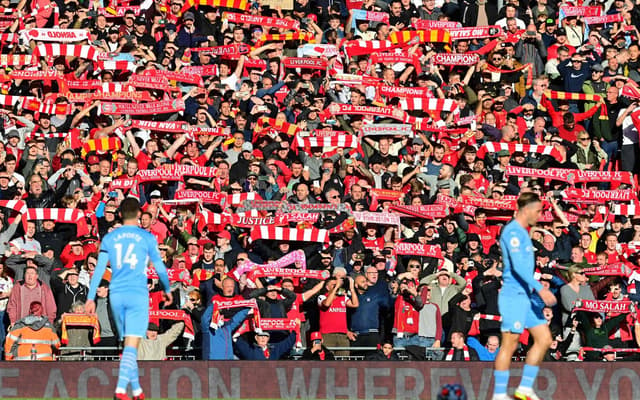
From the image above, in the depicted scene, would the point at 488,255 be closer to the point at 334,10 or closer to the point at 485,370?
the point at 485,370

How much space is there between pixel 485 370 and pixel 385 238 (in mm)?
4239

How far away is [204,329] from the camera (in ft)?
61.4

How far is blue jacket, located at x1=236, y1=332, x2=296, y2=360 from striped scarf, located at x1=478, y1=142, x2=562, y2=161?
6.29 meters

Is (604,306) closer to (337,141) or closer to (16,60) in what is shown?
(337,141)

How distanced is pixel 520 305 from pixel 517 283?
0.22m

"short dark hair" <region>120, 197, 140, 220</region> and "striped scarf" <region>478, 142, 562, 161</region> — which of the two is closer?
"short dark hair" <region>120, 197, 140, 220</region>

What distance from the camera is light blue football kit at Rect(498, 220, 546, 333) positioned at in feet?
43.7

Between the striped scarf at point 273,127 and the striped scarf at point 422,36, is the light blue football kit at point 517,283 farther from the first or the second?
the striped scarf at point 422,36

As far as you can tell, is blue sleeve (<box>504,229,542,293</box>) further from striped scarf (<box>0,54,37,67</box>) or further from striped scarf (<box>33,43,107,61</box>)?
striped scarf (<box>0,54,37,67</box>)

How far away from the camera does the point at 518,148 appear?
23750 millimetres

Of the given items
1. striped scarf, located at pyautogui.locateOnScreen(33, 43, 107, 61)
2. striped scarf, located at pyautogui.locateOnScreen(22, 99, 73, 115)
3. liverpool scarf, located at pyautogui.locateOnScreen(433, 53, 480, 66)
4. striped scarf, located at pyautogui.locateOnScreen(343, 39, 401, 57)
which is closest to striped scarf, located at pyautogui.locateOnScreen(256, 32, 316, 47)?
striped scarf, located at pyautogui.locateOnScreen(343, 39, 401, 57)

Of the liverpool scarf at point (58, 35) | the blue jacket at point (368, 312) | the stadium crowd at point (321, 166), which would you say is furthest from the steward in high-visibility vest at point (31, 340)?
the liverpool scarf at point (58, 35)

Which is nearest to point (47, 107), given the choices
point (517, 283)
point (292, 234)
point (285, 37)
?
point (285, 37)

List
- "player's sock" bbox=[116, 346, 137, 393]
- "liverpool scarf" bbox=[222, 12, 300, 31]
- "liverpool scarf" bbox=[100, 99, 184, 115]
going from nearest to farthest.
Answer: "player's sock" bbox=[116, 346, 137, 393] → "liverpool scarf" bbox=[100, 99, 184, 115] → "liverpool scarf" bbox=[222, 12, 300, 31]
